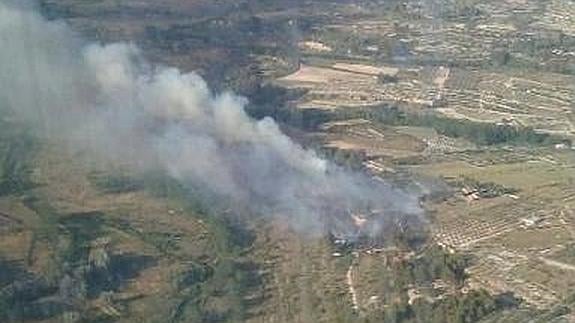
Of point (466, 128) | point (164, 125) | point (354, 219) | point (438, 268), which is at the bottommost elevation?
point (466, 128)

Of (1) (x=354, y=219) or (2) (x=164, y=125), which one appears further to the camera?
(2) (x=164, y=125)

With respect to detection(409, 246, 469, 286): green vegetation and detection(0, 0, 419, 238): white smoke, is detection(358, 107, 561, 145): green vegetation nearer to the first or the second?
detection(0, 0, 419, 238): white smoke

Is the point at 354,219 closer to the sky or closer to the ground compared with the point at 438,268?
closer to the sky

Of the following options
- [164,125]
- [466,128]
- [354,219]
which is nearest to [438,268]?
[354,219]

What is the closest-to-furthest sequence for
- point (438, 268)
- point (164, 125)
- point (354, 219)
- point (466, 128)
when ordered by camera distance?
1. point (438, 268)
2. point (354, 219)
3. point (164, 125)
4. point (466, 128)

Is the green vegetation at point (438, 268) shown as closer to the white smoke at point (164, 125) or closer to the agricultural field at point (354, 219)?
the agricultural field at point (354, 219)

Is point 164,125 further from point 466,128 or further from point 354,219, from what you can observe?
point 466,128

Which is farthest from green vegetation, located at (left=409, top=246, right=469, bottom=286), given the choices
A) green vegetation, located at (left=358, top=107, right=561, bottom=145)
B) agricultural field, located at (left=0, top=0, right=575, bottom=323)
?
green vegetation, located at (left=358, top=107, right=561, bottom=145)

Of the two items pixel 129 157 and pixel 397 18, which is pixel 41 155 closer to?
pixel 129 157

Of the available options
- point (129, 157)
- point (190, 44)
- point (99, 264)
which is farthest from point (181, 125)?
point (190, 44)
